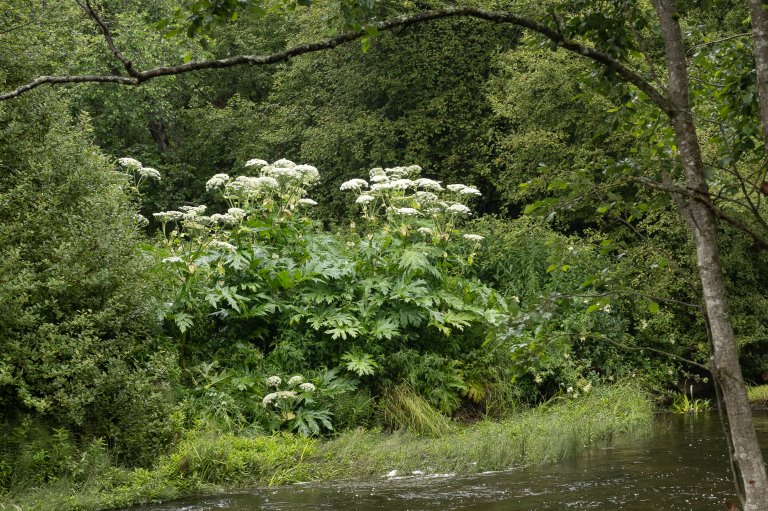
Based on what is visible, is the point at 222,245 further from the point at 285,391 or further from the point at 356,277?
the point at 356,277

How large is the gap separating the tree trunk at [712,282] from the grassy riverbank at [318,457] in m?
5.65

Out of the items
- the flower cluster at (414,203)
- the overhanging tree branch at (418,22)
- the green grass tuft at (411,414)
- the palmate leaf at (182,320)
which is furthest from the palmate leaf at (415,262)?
the overhanging tree branch at (418,22)

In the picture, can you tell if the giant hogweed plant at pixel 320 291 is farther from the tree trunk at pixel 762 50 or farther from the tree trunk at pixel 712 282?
the tree trunk at pixel 762 50

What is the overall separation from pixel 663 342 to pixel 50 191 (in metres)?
10.4

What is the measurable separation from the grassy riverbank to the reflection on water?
0.89 ft

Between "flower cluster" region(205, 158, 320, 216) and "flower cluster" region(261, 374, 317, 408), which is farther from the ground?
"flower cluster" region(205, 158, 320, 216)

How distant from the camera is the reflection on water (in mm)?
6930

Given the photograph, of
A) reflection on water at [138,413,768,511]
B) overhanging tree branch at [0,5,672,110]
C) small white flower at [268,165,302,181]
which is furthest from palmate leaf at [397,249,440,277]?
overhanging tree branch at [0,5,672,110]

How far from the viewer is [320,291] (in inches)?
417

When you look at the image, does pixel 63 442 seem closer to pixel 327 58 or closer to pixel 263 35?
pixel 327 58

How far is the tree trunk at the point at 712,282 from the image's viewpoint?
9.61 ft

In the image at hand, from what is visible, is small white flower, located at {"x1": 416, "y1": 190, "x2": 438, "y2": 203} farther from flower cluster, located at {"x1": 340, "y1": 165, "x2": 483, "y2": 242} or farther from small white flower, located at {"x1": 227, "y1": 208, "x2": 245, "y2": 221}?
small white flower, located at {"x1": 227, "y1": 208, "x2": 245, "y2": 221}

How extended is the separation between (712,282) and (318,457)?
633cm

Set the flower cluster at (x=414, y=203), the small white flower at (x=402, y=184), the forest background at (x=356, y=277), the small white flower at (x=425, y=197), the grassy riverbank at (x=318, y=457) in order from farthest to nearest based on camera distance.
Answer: the small white flower at (x=425, y=197) < the flower cluster at (x=414, y=203) < the small white flower at (x=402, y=184) < the grassy riverbank at (x=318, y=457) < the forest background at (x=356, y=277)
